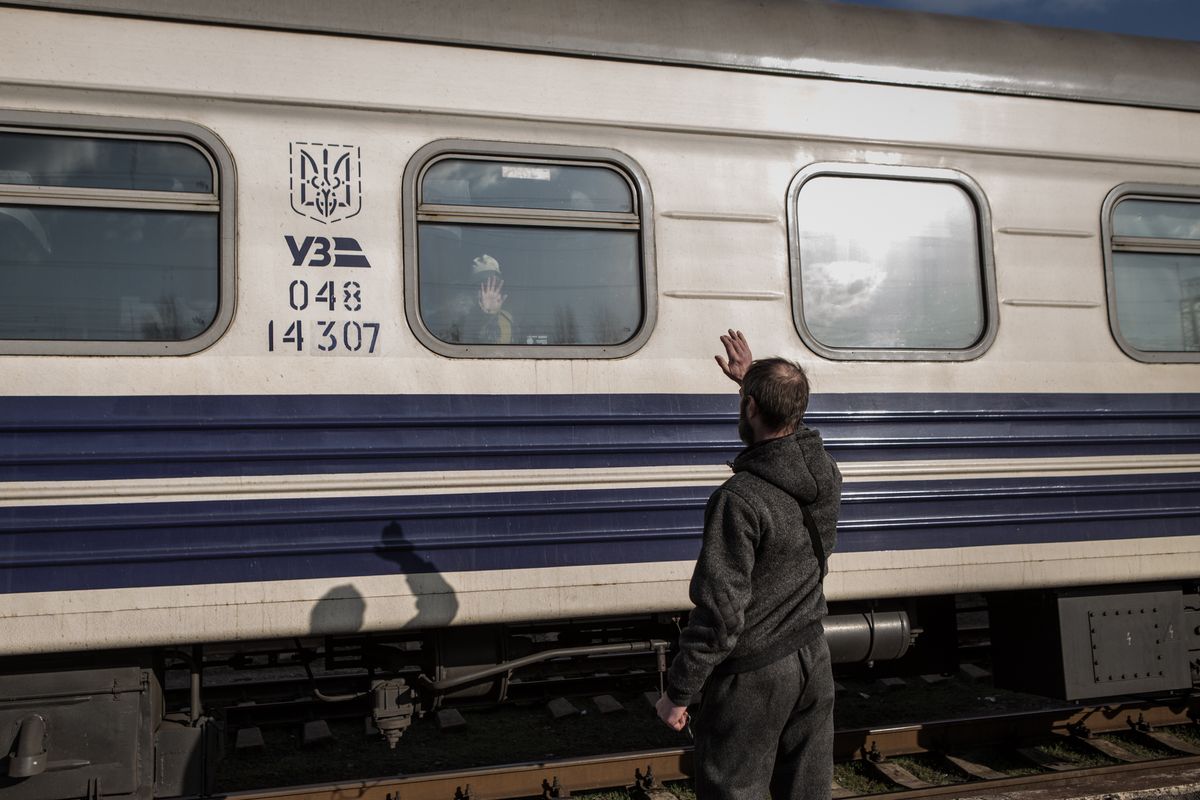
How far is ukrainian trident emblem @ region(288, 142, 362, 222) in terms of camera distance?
12.7ft

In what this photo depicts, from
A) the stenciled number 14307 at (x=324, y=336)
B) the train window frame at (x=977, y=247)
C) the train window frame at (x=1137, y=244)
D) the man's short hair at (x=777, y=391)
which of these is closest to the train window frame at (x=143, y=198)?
the stenciled number 14307 at (x=324, y=336)

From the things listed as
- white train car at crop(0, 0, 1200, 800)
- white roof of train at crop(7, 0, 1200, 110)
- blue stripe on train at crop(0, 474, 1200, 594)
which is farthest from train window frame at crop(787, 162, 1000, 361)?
blue stripe on train at crop(0, 474, 1200, 594)

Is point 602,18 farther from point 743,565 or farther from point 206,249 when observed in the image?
point 743,565

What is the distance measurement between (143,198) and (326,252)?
0.64 metres

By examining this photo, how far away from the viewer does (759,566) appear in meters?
2.72

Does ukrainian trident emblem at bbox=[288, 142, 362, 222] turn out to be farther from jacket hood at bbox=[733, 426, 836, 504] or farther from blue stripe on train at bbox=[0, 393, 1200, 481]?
jacket hood at bbox=[733, 426, 836, 504]

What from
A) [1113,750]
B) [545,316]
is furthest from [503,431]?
[1113,750]

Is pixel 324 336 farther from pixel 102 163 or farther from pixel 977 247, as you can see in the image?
pixel 977 247

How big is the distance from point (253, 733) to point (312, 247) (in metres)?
2.70

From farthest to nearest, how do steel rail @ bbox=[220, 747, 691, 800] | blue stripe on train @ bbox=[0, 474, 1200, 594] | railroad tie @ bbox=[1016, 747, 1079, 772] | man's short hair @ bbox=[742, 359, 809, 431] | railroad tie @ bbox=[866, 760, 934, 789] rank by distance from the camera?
railroad tie @ bbox=[1016, 747, 1079, 772] → railroad tie @ bbox=[866, 760, 934, 789] → steel rail @ bbox=[220, 747, 691, 800] → blue stripe on train @ bbox=[0, 474, 1200, 594] → man's short hair @ bbox=[742, 359, 809, 431]

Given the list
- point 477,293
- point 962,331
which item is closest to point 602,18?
point 477,293

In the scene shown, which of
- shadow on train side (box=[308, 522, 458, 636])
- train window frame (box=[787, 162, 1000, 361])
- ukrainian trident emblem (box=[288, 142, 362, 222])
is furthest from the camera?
train window frame (box=[787, 162, 1000, 361])

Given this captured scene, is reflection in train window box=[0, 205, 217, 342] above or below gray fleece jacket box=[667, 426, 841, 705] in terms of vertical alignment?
above

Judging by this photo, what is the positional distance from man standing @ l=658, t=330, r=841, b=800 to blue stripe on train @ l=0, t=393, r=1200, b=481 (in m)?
1.36
